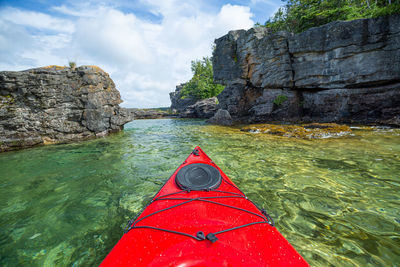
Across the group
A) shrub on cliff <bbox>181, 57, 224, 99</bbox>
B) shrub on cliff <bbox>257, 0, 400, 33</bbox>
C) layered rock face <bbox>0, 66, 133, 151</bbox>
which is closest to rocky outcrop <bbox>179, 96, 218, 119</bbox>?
shrub on cliff <bbox>181, 57, 224, 99</bbox>

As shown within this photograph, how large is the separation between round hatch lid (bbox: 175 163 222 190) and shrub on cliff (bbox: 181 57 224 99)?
36.0m

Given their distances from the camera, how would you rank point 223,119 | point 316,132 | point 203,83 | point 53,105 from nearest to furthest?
point 316,132 → point 53,105 → point 223,119 → point 203,83

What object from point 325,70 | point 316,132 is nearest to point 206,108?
point 325,70

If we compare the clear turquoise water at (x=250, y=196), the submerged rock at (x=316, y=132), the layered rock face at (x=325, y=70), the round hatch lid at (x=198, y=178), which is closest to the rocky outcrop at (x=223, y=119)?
the layered rock face at (x=325, y=70)

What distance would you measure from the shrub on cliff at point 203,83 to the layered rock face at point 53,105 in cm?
2827

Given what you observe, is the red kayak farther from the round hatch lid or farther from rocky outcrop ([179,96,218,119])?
rocky outcrop ([179,96,218,119])

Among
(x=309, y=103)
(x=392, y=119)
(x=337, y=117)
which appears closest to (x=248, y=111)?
(x=309, y=103)

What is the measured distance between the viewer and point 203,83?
3694 cm

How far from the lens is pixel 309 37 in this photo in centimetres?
1262

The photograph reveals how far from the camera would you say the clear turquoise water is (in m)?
1.96

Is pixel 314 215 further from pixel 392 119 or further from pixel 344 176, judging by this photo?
pixel 392 119

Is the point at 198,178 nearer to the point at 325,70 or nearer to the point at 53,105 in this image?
the point at 53,105

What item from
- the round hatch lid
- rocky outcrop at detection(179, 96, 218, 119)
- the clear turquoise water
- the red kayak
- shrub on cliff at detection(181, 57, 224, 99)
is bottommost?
the clear turquoise water

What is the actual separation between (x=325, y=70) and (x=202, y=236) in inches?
646
